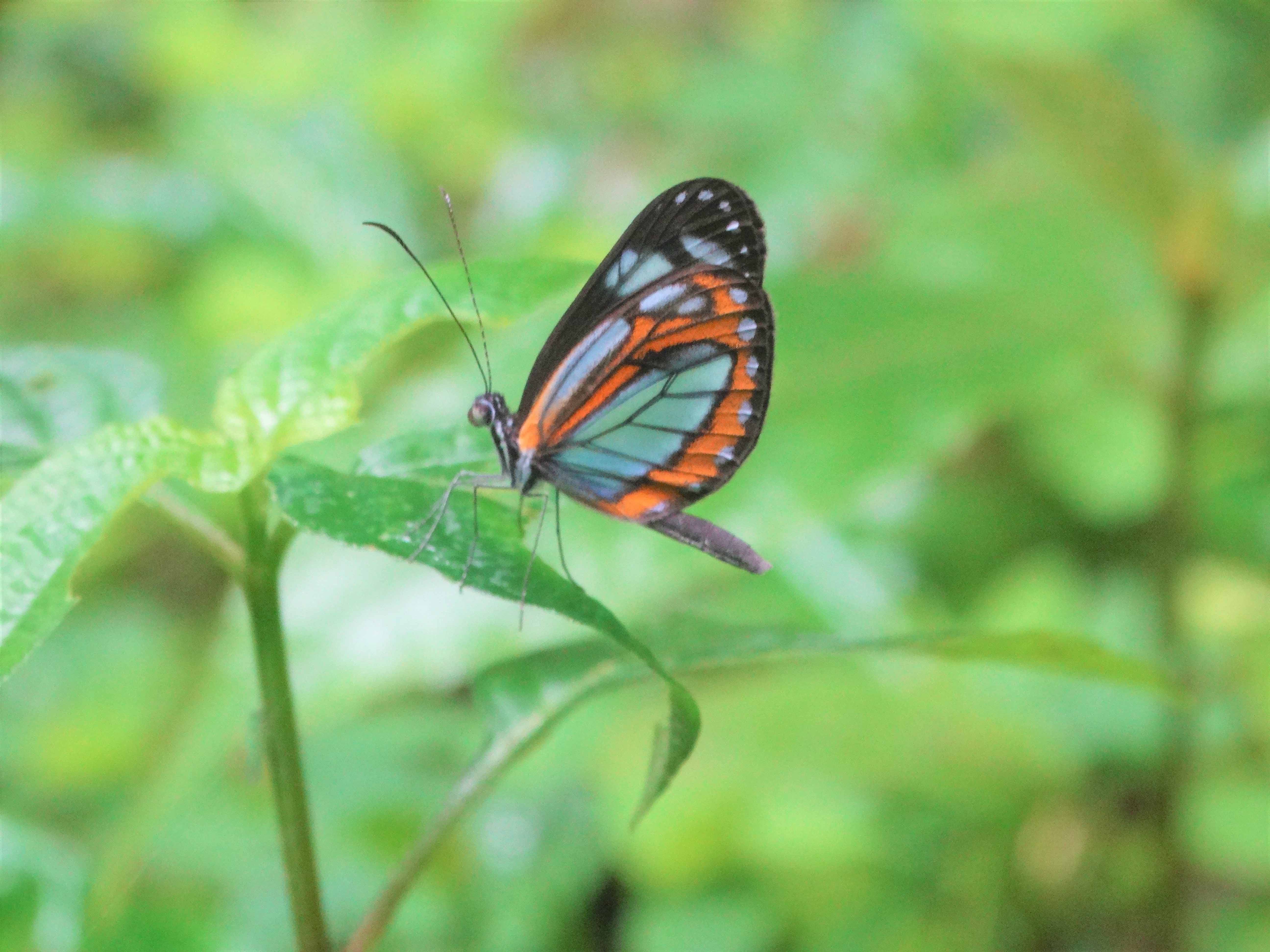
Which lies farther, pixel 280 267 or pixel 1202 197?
pixel 280 267

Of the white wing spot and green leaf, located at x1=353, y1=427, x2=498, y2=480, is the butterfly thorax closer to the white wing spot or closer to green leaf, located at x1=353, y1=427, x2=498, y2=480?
green leaf, located at x1=353, y1=427, x2=498, y2=480

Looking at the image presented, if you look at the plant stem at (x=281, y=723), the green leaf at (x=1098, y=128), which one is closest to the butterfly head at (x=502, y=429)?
the plant stem at (x=281, y=723)

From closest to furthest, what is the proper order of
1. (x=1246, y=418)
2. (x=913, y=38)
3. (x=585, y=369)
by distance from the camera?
(x=585, y=369)
(x=1246, y=418)
(x=913, y=38)

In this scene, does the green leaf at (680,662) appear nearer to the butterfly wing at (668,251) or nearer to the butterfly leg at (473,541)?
the butterfly leg at (473,541)

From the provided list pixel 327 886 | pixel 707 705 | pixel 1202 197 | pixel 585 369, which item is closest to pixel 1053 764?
pixel 707 705

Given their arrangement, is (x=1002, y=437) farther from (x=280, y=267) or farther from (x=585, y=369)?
(x=585, y=369)
